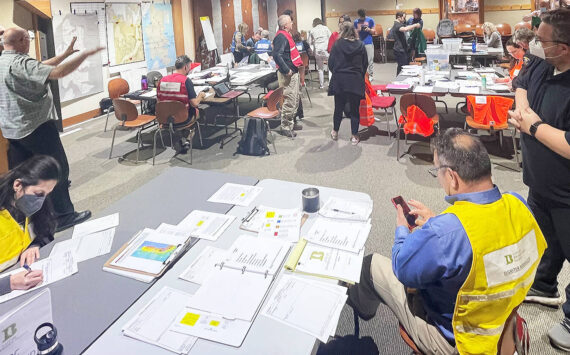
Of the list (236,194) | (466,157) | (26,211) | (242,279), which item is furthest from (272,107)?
(466,157)

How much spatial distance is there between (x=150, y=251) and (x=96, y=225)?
1.44 ft

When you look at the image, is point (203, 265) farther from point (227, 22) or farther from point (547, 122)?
point (227, 22)

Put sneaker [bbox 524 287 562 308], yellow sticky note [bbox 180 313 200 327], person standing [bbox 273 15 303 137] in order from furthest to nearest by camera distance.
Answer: person standing [bbox 273 15 303 137]
sneaker [bbox 524 287 562 308]
yellow sticky note [bbox 180 313 200 327]

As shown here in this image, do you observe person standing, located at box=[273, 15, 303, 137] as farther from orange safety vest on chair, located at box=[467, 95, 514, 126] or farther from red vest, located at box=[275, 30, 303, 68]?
orange safety vest on chair, located at box=[467, 95, 514, 126]

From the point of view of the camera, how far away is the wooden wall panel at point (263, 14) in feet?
39.3

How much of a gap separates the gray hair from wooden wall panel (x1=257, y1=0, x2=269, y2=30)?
37.3 feet

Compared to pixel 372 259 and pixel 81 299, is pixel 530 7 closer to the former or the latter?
pixel 372 259

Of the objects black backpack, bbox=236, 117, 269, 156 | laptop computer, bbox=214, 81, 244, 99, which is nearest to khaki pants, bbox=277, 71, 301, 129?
black backpack, bbox=236, 117, 269, 156

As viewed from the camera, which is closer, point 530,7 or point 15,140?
point 15,140

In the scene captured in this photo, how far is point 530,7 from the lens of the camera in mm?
10922

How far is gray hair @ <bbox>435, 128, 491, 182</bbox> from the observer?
1.46 metres

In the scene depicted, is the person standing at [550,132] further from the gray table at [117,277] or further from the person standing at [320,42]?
the person standing at [320,42]

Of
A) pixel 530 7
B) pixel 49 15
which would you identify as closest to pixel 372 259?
pixel 49 15

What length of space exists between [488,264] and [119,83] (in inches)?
218
